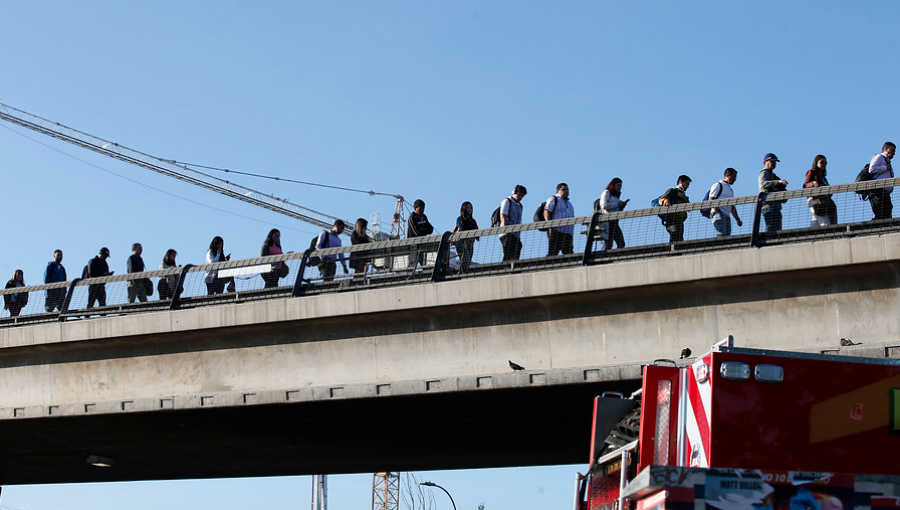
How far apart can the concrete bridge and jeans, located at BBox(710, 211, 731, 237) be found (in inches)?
27.4

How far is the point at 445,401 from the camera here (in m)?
16.9

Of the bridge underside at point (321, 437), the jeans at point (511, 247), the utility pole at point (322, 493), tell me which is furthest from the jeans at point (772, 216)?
the utility pole at point (322, 493)

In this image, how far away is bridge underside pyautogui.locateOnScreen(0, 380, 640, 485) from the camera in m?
17.6

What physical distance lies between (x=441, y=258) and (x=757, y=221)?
4.66 metres

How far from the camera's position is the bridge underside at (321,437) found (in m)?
17.6

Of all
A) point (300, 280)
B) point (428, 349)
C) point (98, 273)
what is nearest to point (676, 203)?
point (428, 349)

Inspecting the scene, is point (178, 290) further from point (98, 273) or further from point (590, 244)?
point (590, 244)

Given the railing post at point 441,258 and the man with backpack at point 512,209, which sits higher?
the man with backpack at point 512,209

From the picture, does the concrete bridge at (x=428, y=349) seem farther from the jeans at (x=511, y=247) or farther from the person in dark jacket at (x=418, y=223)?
the person in dark jacket at (x=418, y=223)

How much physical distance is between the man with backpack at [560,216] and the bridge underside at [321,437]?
2.04m

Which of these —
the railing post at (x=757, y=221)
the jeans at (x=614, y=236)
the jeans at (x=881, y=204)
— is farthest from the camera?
the jeans at (x=614, y=236)

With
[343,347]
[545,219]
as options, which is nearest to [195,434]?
[343,347]

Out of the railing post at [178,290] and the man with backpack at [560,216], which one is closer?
the man with backpack at [560,216]

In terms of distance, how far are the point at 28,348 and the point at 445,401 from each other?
7911 mm
